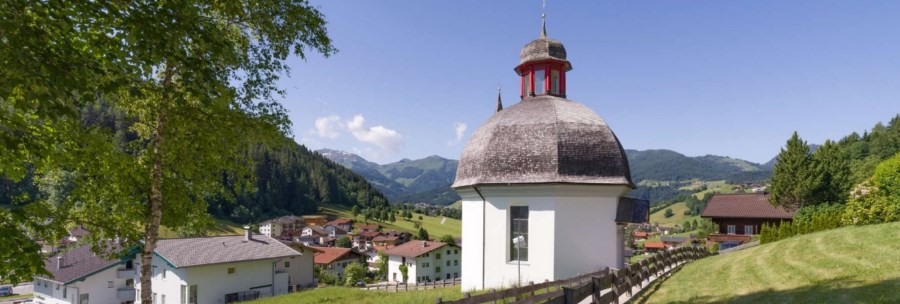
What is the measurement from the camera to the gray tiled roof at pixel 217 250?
130 feet

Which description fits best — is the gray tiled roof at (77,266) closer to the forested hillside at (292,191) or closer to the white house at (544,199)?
the white house at (544,199)

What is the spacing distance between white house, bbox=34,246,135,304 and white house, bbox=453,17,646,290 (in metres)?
40.4

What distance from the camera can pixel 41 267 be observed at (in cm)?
544

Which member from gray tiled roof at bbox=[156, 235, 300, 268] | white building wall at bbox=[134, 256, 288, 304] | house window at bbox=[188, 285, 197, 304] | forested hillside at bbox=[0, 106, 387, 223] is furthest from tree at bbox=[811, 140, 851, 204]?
forested hillside at bbox=[0, 106, 387, 223]

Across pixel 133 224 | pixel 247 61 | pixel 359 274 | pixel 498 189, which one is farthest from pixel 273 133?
pixel 359 274

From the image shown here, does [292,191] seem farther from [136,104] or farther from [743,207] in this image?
[136,104]

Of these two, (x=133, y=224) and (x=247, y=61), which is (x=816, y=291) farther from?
(x=133, y=224)

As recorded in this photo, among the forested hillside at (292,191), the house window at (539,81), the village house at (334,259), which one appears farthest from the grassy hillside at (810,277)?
the forested hillside at (292,191)

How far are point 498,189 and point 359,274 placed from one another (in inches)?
1939

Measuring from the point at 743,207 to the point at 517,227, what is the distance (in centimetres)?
4043

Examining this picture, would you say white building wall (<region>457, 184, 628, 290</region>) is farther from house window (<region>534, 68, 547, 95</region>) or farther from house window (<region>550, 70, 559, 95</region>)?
house window (<region>534, 68, 547, 95</region>)

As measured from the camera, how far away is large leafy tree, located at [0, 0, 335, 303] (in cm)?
526

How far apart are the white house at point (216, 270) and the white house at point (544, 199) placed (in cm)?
3164

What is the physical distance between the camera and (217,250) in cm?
4269
